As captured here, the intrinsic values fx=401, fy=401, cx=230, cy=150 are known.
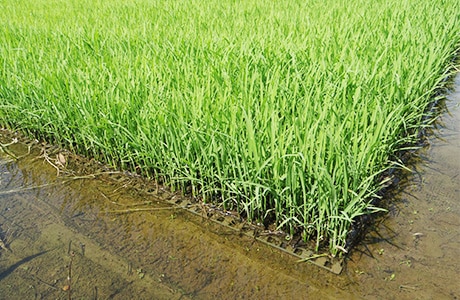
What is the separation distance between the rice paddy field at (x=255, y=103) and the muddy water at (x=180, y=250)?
153 mm

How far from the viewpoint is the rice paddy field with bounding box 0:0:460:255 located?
175cm

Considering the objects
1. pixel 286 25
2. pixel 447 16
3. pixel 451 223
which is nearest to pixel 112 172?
pixel 451 223

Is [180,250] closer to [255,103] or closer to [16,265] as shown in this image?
[16,265]

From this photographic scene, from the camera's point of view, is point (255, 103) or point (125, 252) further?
point (255, 103)

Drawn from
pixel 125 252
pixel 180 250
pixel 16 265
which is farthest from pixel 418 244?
pixel 16 265

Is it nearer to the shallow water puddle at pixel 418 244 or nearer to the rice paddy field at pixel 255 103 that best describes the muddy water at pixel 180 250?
the shallow water puddle at pixel 418 244

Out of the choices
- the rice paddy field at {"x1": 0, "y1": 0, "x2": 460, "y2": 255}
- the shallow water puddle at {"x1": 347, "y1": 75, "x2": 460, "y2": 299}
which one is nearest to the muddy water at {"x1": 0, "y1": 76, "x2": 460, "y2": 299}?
the shallow water puddle at {"x1": 347, "y1": 75, "x2": 460, "y2": 299}

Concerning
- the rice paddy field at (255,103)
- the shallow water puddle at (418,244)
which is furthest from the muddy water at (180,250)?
the rice paddy field at (255,103)

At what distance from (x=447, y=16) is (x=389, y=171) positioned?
2464mm

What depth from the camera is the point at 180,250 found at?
1.75 metres

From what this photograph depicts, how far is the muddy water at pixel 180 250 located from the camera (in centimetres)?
153

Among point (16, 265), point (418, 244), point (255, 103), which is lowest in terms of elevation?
point (16, 265)

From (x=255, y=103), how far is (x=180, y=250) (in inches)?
34.3

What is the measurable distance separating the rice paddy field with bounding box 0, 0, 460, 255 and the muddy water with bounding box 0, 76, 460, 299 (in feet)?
0.50
